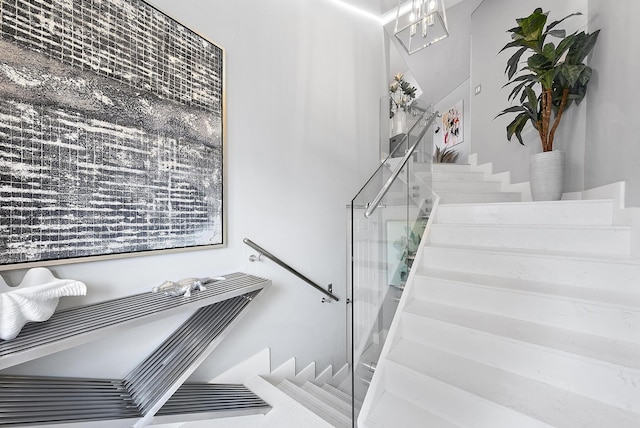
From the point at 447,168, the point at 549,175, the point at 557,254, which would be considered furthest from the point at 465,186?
the point at 557,254

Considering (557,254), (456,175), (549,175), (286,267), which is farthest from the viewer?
(456,175)

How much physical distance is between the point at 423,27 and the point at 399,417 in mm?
2381

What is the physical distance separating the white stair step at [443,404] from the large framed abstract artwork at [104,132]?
54.1 inches

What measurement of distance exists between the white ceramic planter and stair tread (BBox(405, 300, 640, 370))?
5.20 feet

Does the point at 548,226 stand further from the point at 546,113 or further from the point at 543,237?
the point at 546,113

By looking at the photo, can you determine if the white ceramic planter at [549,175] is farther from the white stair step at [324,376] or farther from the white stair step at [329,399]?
the white stair step at [324,376]

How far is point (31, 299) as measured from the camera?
2.97ft

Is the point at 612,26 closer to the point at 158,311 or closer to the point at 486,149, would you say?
the point at 486,149

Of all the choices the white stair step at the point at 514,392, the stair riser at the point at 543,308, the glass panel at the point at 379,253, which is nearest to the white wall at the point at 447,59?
the glass panel at the point at 379,253

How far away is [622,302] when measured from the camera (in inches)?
51.9

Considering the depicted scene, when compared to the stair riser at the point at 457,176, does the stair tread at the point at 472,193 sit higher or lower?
lower

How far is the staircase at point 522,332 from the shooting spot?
1168 mm

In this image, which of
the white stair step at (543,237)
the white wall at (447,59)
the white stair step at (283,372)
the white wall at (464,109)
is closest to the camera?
the white stair step at (543,237)

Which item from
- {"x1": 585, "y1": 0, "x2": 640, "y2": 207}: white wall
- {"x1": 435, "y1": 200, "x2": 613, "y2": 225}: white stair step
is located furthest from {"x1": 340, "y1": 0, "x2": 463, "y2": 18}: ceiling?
{"x1": 435, "y1": 200, "x2": 613, "y2": 225}: white stair step
